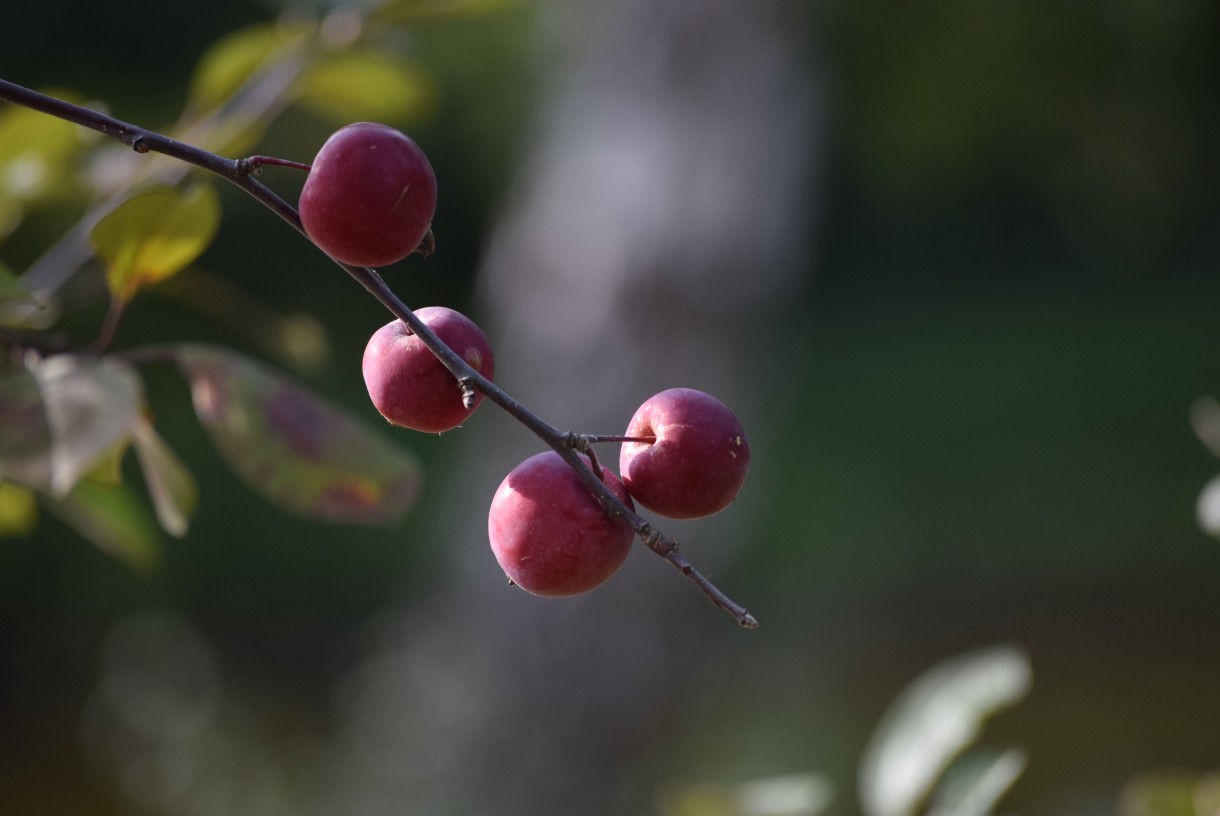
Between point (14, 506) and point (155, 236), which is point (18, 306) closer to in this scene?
point (155, 236)

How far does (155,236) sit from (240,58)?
30 centimetres

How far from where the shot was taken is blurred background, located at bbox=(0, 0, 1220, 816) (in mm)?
2539

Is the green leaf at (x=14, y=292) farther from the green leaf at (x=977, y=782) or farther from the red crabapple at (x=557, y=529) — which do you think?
the green leaf at (x=977, y=782)

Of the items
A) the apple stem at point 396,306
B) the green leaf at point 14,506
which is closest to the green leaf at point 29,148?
the green leaf at point 14,506

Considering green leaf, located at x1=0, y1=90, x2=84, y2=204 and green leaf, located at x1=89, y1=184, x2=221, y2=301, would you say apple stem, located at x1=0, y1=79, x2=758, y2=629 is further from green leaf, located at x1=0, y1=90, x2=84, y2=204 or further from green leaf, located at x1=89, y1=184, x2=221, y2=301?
green leaf, located at x1=0, y1=90, x2=84, y2=204

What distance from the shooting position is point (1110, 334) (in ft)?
32.3

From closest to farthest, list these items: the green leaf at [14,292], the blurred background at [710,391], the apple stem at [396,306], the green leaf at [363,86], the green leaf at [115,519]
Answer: the apple stem at [396,306]
the green leaf at [14,292]
the green leaf at [115,519]
the green leaf at [363,86]
the blurred background at [710,391]

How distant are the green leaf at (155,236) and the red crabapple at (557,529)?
22 cm

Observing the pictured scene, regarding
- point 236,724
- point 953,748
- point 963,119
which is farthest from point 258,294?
point 953,748

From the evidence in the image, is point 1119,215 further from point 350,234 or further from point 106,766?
point 350,234

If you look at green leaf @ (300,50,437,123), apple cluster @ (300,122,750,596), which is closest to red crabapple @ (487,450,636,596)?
apple cluster @ (300,122,750,596)

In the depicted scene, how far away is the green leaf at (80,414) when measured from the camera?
1.45 feet

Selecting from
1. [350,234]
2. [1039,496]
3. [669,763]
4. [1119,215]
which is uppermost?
[1119,215]

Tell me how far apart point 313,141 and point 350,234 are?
6.55 m
